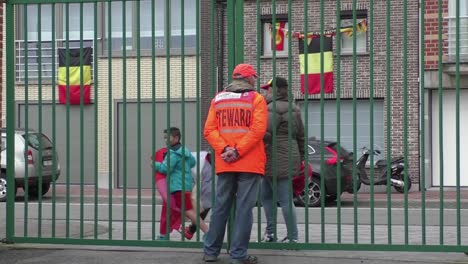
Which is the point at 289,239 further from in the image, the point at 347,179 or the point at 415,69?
the point at 415,69

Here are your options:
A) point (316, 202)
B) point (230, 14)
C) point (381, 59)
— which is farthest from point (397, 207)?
point (230, 14)

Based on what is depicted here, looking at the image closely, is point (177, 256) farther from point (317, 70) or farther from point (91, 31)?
point (91, 31)

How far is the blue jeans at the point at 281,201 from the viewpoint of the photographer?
764cm

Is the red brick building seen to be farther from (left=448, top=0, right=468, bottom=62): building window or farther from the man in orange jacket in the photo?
the man in orange jacket

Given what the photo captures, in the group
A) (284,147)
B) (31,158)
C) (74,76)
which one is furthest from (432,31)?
(74,76)

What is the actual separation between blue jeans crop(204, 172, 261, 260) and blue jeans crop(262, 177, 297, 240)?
2.69 ft

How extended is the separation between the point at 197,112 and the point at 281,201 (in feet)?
3.92

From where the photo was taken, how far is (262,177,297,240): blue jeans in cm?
764

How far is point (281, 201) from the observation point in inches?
306

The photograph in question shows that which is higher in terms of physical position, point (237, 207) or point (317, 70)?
point (317, 70)

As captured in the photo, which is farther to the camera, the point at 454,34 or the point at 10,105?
the point at 454,34

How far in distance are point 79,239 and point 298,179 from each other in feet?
7.43

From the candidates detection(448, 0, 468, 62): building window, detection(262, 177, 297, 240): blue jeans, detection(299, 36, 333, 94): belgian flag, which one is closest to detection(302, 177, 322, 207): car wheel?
detection(262, 177, 297, 240): blue jeans

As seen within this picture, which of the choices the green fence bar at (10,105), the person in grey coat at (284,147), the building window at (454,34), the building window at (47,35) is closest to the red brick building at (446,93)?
the building window at (454,34)
